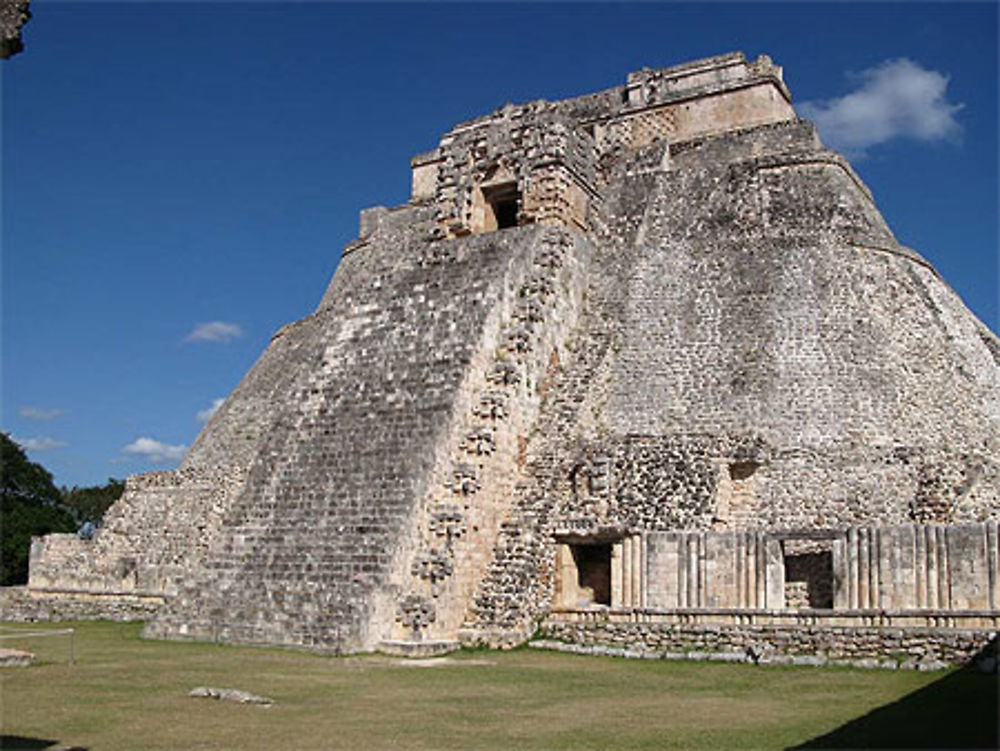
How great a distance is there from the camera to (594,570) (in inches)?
693

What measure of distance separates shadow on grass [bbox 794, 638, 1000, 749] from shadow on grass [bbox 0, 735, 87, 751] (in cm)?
555

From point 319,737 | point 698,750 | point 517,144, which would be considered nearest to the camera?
point 698,750

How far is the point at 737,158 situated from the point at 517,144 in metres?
4.88

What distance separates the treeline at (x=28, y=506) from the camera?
37.3 m

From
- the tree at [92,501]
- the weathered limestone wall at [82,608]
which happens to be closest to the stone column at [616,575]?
the weathered limestone wall at [82,608]

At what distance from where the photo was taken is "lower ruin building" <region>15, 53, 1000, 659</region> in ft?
49.3

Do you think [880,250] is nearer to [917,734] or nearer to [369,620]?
[369,620]

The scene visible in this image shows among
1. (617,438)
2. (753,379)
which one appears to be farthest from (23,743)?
(753,379)

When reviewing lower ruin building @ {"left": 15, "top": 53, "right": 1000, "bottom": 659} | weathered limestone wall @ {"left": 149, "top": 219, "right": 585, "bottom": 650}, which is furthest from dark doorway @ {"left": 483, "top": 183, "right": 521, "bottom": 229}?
weathered limestone wall @ {"left": 149, "top": 219, "right": 585, "bottom": 650}

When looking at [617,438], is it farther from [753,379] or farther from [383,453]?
[383,453]

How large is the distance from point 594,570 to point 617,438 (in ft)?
7.23

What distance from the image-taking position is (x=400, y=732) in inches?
352

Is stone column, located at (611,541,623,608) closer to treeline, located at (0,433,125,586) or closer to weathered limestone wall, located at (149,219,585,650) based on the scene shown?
weathered limestone wall, located at (149,219,585,650)

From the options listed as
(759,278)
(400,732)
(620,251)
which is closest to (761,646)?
(400,732)
